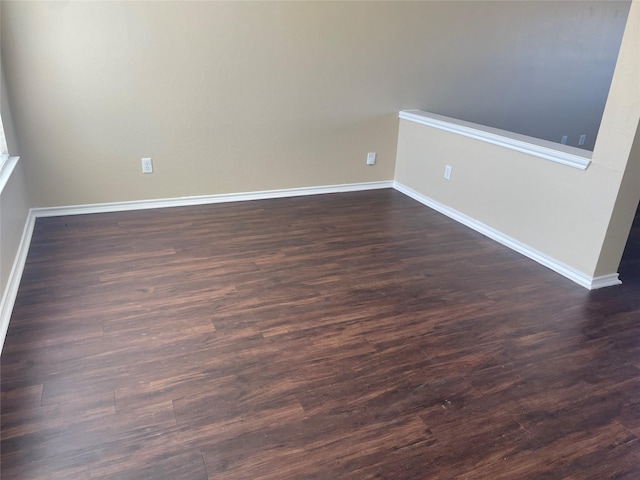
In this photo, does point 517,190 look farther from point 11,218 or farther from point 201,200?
point 11,218

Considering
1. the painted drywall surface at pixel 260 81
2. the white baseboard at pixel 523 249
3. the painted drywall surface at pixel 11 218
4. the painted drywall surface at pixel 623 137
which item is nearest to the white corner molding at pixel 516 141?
the painted drywall surface at pixel 623 137

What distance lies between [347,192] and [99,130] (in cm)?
219

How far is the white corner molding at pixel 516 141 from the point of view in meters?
2.77

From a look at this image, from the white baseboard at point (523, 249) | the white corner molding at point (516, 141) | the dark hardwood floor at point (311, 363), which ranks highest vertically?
the white corner molding at point (516, 141)

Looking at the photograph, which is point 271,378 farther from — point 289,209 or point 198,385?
point 289,209

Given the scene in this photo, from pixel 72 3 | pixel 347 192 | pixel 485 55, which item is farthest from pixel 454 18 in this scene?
pixel 72 3

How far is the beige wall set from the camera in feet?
Result: 8.04

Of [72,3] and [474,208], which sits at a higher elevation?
[72,3]

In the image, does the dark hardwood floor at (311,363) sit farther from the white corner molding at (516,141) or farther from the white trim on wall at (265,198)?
the white corner molding at (516,141)

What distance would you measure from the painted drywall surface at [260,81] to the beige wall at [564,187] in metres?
0.78

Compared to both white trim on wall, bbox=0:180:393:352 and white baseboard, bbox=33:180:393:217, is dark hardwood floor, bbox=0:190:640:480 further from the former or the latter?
white baseboard, bbox=33:180:393:217

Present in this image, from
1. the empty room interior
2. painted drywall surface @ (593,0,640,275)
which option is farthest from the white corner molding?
painted drywall surface @ (593,0,640,275)

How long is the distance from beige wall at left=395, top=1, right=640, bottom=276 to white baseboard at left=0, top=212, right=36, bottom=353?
308 centimetres

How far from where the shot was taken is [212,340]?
86.0 inches
